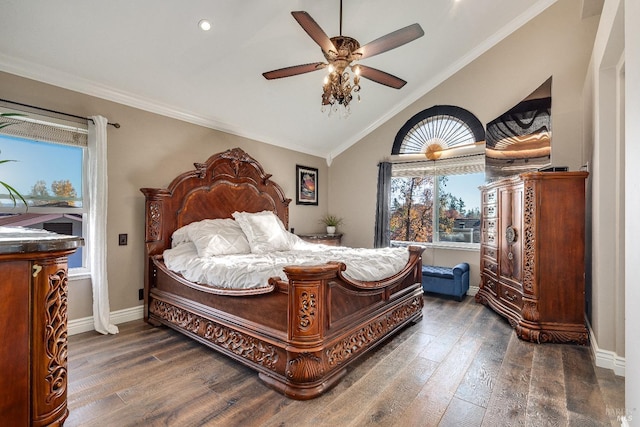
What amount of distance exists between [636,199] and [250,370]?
248 cm

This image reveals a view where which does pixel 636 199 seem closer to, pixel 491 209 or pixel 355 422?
pixel 355 422

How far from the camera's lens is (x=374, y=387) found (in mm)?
2016

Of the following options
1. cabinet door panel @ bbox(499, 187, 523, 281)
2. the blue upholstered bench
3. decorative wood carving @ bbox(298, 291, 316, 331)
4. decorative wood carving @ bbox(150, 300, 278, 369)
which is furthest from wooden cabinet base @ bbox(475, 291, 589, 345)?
decorative wood carving @ bbox(150, 300, 278, 369)

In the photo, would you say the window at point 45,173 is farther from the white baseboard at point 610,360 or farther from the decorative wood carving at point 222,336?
the white baseboard at point 610,360

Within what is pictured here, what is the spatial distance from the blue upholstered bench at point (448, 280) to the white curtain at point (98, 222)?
380 centimetres

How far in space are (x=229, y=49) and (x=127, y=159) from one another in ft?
5.20

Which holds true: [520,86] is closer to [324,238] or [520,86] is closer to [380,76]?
[380,76]

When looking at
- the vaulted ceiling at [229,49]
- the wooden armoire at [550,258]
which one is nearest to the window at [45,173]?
the vaulted ceiling at [229,49]

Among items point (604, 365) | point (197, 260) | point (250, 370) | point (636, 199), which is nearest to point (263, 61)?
point (197, 260)

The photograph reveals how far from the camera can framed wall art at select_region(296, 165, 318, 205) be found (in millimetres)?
5322

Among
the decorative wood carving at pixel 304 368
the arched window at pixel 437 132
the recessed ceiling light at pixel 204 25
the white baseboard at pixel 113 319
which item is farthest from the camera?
the arched window at pixel 437 132

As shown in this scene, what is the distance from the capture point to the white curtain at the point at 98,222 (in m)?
2.86

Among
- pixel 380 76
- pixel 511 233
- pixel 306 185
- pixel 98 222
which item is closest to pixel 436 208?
pixel 511 233

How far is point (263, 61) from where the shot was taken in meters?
3.36
